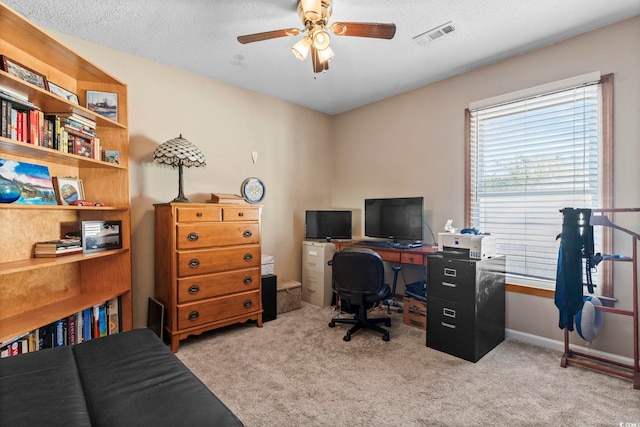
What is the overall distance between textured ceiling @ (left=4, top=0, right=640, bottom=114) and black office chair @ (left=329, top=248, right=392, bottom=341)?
1.92 m

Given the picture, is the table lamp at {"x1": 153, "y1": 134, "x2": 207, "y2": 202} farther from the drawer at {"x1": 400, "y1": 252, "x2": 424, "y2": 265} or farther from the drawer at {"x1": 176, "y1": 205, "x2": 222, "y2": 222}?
the drawer at {"x1": 400, "y1": 252, "x2": 424, "y2": 265}

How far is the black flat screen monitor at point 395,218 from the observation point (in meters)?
3.34

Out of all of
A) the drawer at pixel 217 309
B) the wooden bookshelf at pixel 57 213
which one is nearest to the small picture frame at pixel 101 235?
the wooden bookshelf at pixel 57 213

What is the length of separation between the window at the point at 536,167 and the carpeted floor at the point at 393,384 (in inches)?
34.4

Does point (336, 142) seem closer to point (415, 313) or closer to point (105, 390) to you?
point (415, 313)

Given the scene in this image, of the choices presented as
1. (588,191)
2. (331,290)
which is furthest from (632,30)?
(331,290)

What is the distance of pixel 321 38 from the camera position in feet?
6.18

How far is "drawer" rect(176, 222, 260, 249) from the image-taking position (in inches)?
103

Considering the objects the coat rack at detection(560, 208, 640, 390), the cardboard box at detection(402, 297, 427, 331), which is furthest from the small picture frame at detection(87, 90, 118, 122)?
the coat rack at detection(560, 208, 640, 390)

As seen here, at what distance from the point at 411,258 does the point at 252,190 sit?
2.08m

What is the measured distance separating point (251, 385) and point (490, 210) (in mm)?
2740

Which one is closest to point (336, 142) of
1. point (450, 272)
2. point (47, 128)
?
point (450, 272)

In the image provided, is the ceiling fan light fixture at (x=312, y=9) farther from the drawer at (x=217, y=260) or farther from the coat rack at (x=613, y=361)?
the coat rack at (x=613, y=361)

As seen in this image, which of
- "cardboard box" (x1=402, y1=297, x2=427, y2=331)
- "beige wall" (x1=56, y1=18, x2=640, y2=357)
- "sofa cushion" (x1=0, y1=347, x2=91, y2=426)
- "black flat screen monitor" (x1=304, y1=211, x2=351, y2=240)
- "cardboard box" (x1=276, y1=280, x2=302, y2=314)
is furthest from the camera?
"black flat screen monitor" (x1=304, y1=211, x2=351, y2=240)
